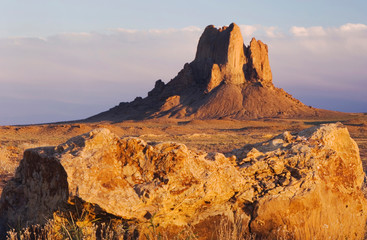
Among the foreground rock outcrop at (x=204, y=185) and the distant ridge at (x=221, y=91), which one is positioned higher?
the distant ridge at (x=221, y=91)

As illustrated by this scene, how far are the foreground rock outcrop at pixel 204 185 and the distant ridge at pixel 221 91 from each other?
6961 cm

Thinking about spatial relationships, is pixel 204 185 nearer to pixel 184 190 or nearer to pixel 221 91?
pixel 184 190

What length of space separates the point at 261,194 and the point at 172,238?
3.91 feet

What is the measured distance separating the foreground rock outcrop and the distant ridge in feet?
228

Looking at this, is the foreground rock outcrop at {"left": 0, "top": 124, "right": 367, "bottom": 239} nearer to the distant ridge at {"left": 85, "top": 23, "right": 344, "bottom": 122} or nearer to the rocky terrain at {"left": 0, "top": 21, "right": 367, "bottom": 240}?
the rocky terrain at {"left": 0, "top": 21, "right": 367, "bottom": 240}

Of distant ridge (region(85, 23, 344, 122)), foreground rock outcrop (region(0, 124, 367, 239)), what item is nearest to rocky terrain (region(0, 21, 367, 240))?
foreground rock outcrop (region(0, 124, 367, 239))

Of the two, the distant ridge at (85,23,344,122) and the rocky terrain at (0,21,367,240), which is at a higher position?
the distant ridge at (85,23,344,122)

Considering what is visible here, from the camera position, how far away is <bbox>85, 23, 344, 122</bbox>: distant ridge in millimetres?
77312

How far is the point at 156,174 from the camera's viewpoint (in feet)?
13.7

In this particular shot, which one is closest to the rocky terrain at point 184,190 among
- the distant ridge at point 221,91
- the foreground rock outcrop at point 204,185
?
the foreground rock outcrop at point 204,185

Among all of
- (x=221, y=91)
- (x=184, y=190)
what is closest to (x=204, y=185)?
(x=184, y=190)

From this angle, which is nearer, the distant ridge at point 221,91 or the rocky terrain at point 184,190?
the rocky terrain at point 184,190

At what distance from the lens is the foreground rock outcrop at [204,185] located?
3.97 meters

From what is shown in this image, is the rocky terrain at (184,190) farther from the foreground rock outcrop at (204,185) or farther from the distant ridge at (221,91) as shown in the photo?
the distant ridge at (221,91)
